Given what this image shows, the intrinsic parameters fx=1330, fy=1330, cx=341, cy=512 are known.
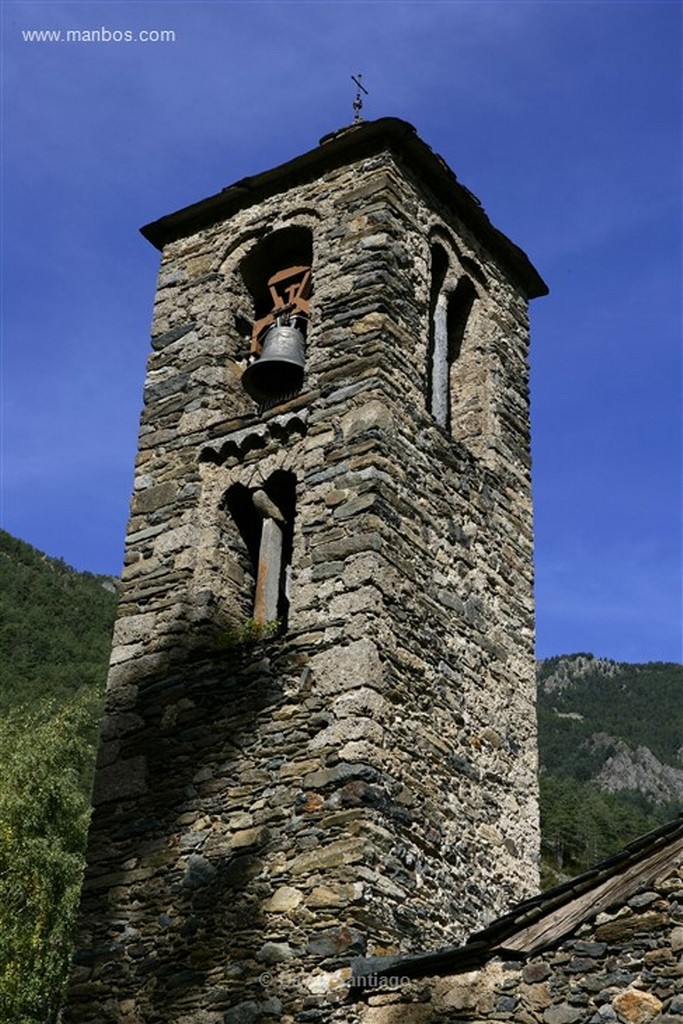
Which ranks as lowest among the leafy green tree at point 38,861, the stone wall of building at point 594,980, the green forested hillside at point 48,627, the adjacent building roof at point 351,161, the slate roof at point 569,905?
the stone wall of building at point 594,980

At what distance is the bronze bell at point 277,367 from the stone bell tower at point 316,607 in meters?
0.03

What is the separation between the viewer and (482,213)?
11.2 meters

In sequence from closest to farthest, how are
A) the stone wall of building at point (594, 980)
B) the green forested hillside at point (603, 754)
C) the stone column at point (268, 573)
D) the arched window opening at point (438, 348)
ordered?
the stone wall of building at point (594, 980) → the stone column at point (268, 573) → the arched window opening at point (438, 348) → the green forested hillside at point (603, 754)

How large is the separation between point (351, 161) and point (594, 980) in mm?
6737

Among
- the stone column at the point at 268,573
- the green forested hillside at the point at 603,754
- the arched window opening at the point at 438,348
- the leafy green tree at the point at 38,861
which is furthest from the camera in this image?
the green forested hillside at the point at 603,754

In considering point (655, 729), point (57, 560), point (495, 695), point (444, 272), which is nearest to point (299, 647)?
point (495, 695)


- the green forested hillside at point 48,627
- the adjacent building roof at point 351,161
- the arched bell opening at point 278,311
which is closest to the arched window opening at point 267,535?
the arched bell opening at point 278,311

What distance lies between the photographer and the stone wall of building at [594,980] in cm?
582

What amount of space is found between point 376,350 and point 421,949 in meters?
3.98

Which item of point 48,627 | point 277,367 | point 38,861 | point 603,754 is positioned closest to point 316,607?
point 277,367

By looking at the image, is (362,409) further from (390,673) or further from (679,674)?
(679,674)

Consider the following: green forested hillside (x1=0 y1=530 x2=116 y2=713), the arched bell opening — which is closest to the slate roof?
the arched bell opening

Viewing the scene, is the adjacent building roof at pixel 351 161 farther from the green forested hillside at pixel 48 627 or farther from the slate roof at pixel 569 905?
the green forested hillside at pixel 48 627

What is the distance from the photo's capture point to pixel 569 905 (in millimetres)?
6262
